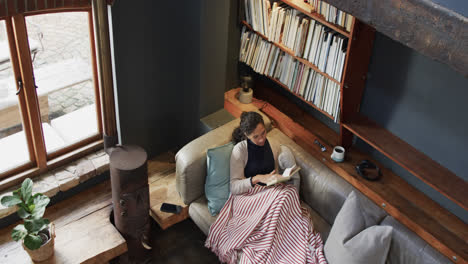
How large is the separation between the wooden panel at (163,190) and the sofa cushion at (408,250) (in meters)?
1.54

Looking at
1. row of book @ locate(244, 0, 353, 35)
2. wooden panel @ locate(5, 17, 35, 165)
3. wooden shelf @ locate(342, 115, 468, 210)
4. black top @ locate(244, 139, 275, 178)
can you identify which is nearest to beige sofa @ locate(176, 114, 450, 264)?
black top @ locate(244, 139, 275, 178)

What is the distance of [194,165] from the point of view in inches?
145

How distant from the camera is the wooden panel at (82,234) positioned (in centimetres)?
353

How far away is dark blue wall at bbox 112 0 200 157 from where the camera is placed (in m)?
3.67

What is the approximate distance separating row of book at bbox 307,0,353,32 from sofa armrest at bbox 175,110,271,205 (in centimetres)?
115

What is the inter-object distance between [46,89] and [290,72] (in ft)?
6.20

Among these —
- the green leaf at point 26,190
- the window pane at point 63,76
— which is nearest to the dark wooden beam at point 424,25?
the window pane at point 63,76

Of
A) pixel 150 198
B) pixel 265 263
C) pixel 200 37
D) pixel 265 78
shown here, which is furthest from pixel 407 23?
pixel 265 78

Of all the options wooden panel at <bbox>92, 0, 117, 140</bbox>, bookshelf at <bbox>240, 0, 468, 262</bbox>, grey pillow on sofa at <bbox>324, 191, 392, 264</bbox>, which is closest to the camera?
grey pillow on sofa at <bbox>324, 191, 392, 264</bbox>

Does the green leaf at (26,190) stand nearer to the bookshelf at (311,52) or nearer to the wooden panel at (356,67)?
the bookshelf at (311,52)

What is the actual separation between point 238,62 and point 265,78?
307mm

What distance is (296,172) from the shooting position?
3676 mm

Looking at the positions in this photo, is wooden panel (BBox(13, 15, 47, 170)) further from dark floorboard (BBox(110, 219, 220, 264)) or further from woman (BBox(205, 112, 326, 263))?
woman (BBox(205, 112, 326, 263))

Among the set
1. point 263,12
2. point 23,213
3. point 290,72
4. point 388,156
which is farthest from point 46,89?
point 388,156
